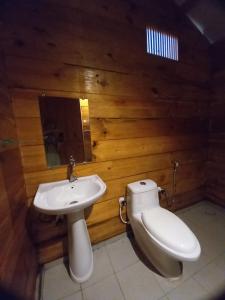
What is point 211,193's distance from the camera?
7.25 ft

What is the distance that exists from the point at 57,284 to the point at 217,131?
249 centimetres

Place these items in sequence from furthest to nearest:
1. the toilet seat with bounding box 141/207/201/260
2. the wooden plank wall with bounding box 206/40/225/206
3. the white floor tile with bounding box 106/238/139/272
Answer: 1. the wooden plank wall with bounding box 206/40/225/206
2. the white floor tile with bounding box 106/238/139/272
3. the toilet seat with bounding box 141/207/201/260

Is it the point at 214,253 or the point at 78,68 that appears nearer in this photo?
the point at 78,68

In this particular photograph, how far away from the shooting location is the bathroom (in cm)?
105

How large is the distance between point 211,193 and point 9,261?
98.7 inches

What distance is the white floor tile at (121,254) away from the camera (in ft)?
4.44

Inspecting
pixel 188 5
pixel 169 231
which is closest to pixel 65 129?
pixel 169 231

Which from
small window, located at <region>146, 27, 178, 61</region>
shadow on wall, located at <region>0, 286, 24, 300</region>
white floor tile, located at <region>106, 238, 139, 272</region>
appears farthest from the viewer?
small window, located at <region>146, 27, 178, 61</region>

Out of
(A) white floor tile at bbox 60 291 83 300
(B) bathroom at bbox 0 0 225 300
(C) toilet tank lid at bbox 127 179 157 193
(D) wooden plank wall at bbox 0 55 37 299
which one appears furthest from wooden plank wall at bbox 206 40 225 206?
(D) wooden plank wall at bbox 0 55 37 299

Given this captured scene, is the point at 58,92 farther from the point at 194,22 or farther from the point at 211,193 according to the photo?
the point at 211,193

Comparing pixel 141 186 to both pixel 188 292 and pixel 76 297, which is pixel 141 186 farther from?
pixel 76 297

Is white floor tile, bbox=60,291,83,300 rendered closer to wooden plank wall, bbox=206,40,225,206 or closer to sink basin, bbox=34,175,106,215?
sink basin, bbox=34,175,106,215

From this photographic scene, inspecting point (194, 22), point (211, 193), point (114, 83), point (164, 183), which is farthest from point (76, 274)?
point (194, 22)

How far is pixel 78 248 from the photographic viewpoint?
1191mm
